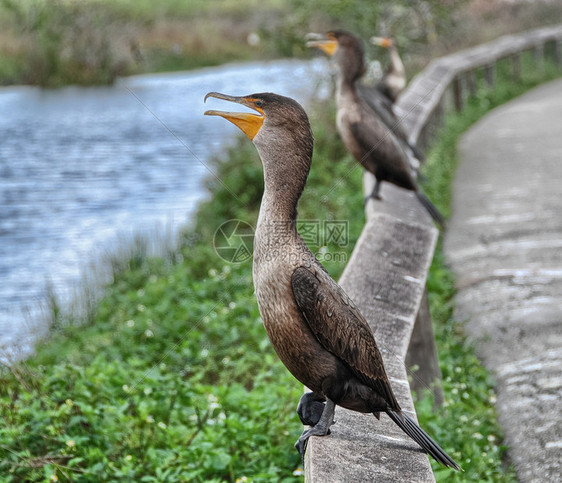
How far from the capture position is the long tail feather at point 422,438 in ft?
7.02

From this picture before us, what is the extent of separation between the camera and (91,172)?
13.3 m

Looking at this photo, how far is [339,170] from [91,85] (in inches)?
632

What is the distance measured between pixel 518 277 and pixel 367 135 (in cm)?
162

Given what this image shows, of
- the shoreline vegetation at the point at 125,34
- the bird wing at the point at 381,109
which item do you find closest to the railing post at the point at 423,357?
the bird wing at the point at 381,109

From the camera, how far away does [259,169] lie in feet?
29.1

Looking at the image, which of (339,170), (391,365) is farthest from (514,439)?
(339,170)

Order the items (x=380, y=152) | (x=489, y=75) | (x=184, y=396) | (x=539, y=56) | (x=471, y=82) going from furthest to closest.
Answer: (x=539, y=56)
(x=489, y=75)
(x=471, y=82)
(x=380, y=152)
(x=184, y=396)

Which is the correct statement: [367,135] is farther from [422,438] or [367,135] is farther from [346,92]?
[422,438]

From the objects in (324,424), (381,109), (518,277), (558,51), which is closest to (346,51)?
(381,109)

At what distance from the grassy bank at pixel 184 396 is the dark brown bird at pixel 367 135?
895 millimetres

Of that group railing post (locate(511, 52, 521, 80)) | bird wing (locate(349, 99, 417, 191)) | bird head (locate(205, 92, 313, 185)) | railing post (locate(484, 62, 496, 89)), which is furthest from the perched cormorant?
railing post (locate(511, 52, 521, 80))

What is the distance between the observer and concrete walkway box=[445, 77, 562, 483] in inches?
146

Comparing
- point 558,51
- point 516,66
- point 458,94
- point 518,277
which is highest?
point 558,51

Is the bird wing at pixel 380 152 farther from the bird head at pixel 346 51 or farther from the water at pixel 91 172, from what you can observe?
the water at pixel 91 172
